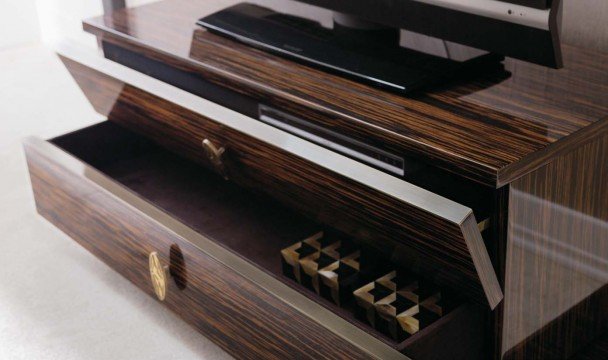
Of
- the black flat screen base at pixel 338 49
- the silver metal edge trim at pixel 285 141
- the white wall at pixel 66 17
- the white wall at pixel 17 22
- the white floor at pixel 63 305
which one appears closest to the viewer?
the silver metal edge trim at pixel 285 141

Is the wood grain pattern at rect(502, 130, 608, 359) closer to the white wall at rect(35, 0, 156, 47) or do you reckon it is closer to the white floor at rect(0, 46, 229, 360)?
the white floor at rect(0, 46, 229, 360)

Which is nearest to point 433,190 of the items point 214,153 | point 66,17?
point 214,153

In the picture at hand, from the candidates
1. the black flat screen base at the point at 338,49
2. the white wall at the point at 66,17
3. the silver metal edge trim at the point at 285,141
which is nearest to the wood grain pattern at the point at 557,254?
the silver metal edge trim at the point at 285,141

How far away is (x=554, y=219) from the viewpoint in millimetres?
1073

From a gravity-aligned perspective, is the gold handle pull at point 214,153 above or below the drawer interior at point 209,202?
above

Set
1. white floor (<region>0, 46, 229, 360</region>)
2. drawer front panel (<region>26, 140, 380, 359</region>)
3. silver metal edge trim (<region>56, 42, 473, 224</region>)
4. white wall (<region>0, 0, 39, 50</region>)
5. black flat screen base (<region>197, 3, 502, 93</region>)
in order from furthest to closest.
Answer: white wall (<region>0, 0, 39, 50</region>) → white floor (<region>0, 46, 229, 360</region>) → black flat screen base (<region>197, 3, 502, 93</region>) → drawer front panel (<region>26, 140, 380, 359</region>) → silver metal edge trim (<region>56, 42, 473, 224</region>)

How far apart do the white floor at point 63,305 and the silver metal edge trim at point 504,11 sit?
623mm

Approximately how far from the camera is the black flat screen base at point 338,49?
1.19 m

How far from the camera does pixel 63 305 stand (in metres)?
1.49

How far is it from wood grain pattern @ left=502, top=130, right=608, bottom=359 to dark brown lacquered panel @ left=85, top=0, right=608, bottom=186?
4cm

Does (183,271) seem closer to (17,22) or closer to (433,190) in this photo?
(433,190)

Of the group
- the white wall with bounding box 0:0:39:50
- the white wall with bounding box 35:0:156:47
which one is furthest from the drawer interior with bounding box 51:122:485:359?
the white wall with bounding box 0:0:39:50

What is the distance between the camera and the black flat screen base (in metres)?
1.19

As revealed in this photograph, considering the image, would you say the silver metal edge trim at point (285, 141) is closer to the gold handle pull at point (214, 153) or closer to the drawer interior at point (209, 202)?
the gold handle pull at point (214, 153)
